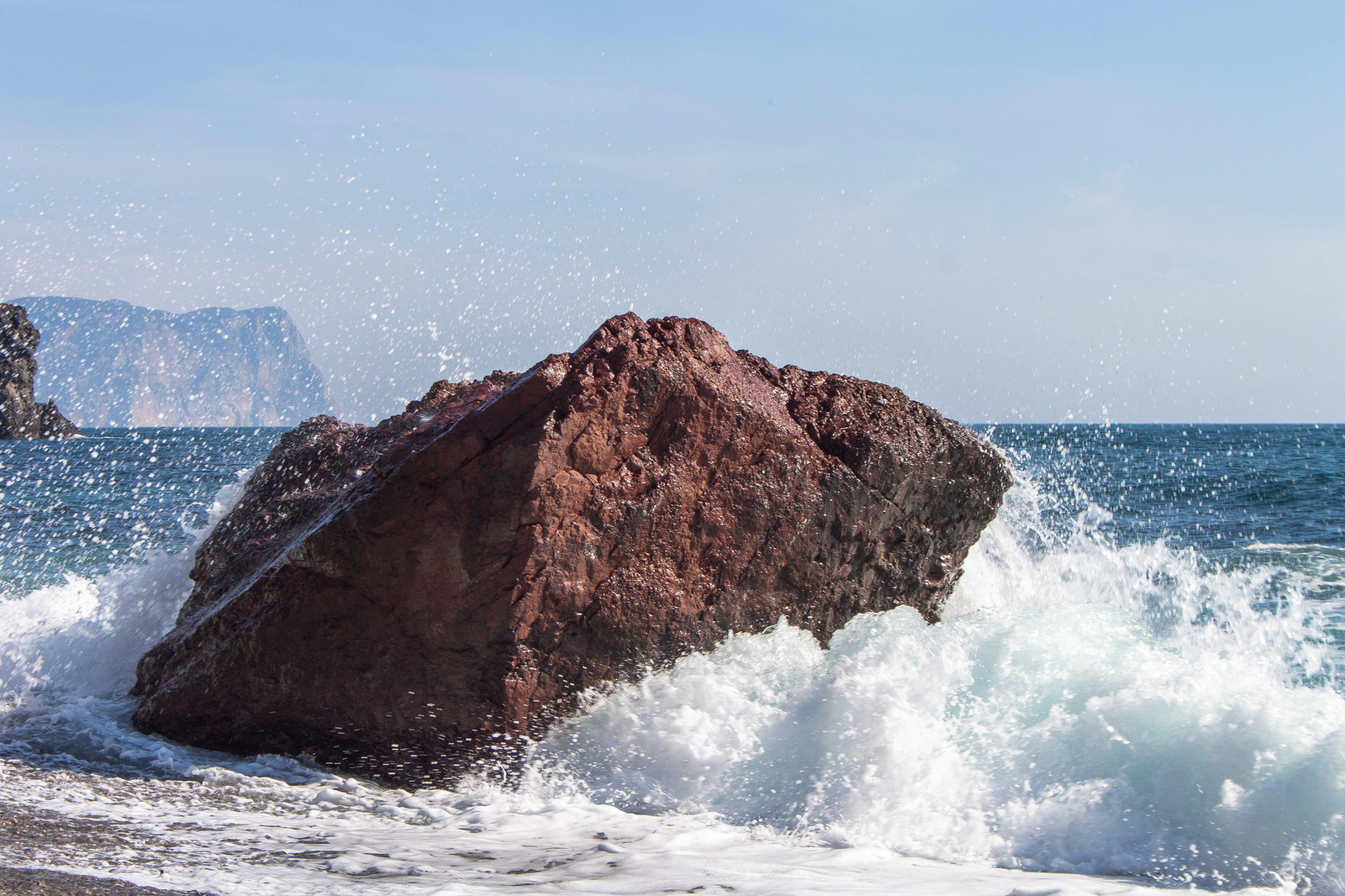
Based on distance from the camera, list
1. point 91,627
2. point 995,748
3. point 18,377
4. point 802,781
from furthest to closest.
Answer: point 18,377 → point 91,627 → point 995,748 → point 802,781

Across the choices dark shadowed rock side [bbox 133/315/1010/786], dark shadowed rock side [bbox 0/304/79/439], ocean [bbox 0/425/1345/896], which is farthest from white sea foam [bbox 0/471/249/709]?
dark shadowed rock side [bbox 0/304/79/439]

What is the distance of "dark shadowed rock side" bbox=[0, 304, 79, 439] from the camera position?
133 feet

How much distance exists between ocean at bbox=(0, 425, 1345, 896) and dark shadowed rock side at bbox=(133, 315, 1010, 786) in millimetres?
165

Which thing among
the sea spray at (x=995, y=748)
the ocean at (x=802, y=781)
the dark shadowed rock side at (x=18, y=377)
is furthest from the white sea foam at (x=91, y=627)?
the dark shadowed rock side at (x=18, y=377)

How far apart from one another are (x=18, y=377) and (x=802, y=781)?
49.8 m

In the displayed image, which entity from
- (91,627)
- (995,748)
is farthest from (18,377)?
(995,748)

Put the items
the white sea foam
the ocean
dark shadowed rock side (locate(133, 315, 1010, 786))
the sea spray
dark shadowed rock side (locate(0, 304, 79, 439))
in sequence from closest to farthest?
the ocean, the sea spray, dark shadowed rock side (locate(133, 315, 1010, 786)), the white sea foam, dark shadowed rock side (locate(0, 304, 79, 439))

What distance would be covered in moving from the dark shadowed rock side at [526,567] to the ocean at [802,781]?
0.17m

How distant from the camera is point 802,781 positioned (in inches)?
132

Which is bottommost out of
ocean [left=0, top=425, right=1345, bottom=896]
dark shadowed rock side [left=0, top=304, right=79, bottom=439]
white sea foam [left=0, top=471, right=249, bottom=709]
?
ocean [left=0, top=425, right=1345, bottom=896]

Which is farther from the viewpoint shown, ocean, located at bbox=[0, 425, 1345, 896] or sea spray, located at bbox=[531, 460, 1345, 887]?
sea spray, located at bbox=[531, 460, 1345, 887]

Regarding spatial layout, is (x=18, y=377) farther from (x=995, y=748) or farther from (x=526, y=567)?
(x=995, y=748)

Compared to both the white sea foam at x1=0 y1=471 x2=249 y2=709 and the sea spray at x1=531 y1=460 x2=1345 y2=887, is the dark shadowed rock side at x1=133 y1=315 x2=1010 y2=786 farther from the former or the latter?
the white sea foam at x1=0 y1=471 x2=249 y2=709

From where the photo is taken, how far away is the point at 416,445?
12.2 feet
